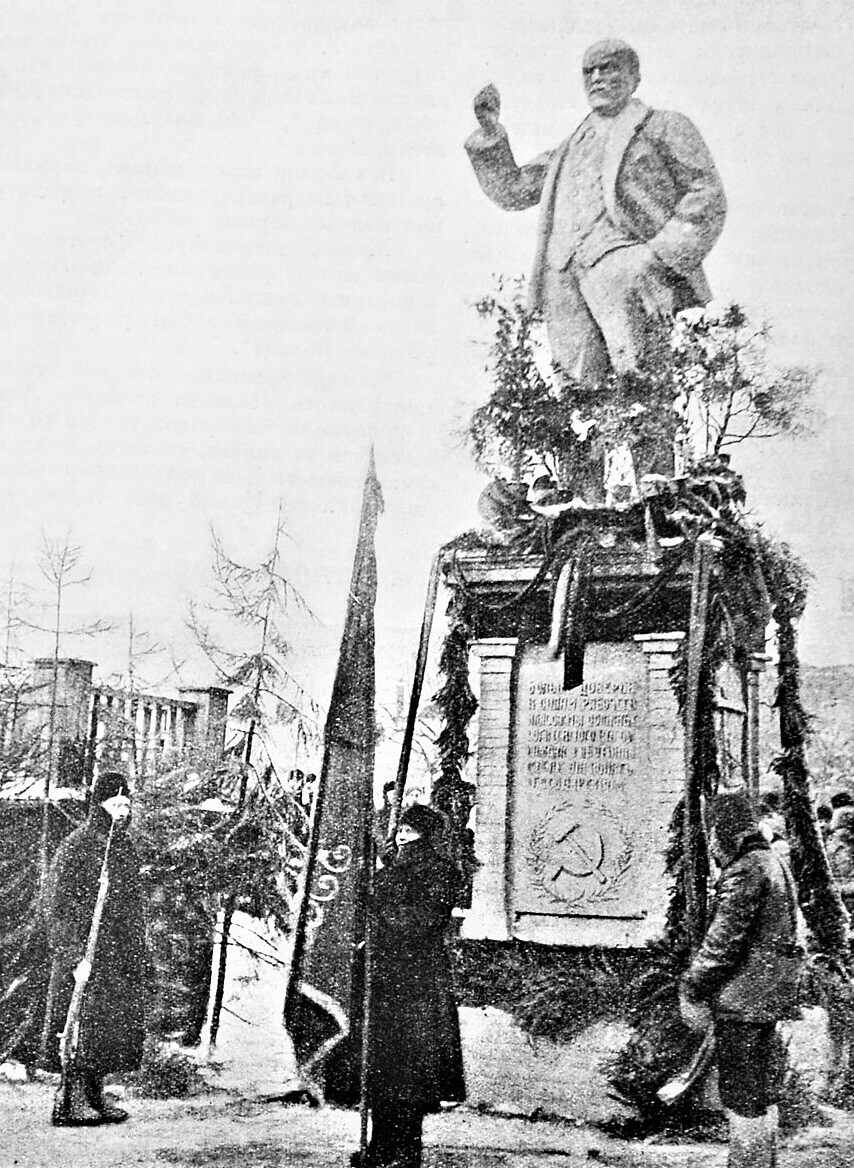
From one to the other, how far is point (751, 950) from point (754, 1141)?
1.85ft

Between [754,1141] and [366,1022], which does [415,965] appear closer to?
[366,1022]

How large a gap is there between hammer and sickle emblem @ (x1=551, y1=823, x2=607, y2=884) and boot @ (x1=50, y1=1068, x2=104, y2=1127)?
1.81m

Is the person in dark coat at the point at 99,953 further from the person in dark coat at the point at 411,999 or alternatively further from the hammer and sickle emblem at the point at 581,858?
the hammer and sickle emblem at the point at 581,858

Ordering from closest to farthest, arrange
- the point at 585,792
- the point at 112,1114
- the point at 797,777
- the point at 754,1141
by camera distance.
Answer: the point at 754,1141
the point at 797,777
the point at 585,792
the point at 112,1114

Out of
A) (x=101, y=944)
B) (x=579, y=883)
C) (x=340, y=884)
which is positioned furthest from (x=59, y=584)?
(x=579, y=883)

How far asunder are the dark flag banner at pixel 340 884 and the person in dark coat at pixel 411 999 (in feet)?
0.28

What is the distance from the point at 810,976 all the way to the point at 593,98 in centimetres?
318

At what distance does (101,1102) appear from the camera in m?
4.48

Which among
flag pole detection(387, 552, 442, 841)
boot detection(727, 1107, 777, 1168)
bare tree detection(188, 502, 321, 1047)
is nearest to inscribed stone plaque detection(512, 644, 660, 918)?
flag pole detection(387, 552, 442, 841)

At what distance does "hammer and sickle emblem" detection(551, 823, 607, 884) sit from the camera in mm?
4301

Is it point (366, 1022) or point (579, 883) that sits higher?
point (579, 883)

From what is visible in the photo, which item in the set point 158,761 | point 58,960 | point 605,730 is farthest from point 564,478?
point 58,960

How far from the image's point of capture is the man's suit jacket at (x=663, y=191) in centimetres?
461

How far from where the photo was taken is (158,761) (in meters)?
4.76
